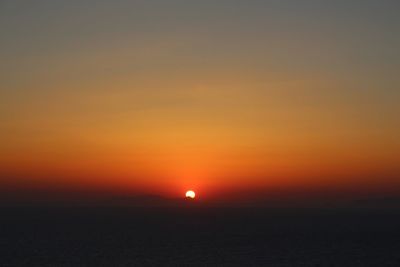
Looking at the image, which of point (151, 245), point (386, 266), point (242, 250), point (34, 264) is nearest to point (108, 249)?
point (151, 245)

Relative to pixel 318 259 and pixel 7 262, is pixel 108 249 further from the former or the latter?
pixel 318 259

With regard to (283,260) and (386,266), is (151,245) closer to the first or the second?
(283,260)

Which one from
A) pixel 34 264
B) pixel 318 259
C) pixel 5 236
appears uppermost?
pixel 5 236

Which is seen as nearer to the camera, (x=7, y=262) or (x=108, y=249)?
(x=7, y=262)

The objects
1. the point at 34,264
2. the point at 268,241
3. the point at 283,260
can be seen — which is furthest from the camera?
the point at 268,241

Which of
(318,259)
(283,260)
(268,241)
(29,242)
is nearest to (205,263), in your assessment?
(283,260)

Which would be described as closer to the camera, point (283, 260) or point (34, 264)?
point (34, 264)

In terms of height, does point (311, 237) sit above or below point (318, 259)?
above

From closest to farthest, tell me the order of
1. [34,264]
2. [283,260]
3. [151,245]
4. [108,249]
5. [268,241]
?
1. [34,264]
2. [283,260]
3. [108,249]
4. [151,245]
5. [268,241]

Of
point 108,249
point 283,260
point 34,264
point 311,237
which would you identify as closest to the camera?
point 34,264
